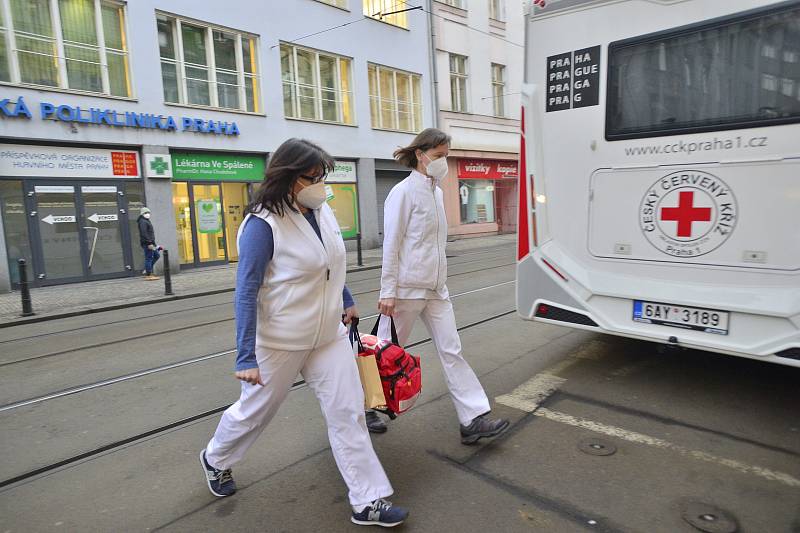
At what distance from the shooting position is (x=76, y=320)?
9.37 meters

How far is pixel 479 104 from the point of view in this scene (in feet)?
81.4

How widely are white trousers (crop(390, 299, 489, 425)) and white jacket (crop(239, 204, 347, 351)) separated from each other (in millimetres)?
964

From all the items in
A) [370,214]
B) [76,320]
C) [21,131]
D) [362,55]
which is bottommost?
[76,320]

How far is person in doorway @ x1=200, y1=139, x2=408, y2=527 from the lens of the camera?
2.60m

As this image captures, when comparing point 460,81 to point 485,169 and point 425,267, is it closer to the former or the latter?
point 485,169

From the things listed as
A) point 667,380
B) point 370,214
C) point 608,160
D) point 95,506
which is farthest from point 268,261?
point 370,214

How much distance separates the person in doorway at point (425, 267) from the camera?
11.6 ft

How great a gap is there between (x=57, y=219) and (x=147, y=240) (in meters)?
2.12

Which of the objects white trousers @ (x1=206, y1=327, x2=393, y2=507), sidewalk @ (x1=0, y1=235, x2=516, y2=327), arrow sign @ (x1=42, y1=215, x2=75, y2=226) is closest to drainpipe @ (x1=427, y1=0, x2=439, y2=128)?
sidewalk @ (x1=0, y1=235, x2=516, y2=327)

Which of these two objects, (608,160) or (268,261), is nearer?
(268,261)

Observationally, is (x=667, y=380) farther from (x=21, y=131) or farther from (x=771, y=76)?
(x=21, y=131)

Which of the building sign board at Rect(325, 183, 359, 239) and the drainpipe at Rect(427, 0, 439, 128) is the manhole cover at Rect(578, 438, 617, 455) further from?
the drainpipe at Rect(427, 0, 439, 128)

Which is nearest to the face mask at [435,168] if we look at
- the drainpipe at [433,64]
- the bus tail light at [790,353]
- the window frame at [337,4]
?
the bus tail light at [790,353]

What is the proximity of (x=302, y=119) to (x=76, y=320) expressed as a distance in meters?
10.7
